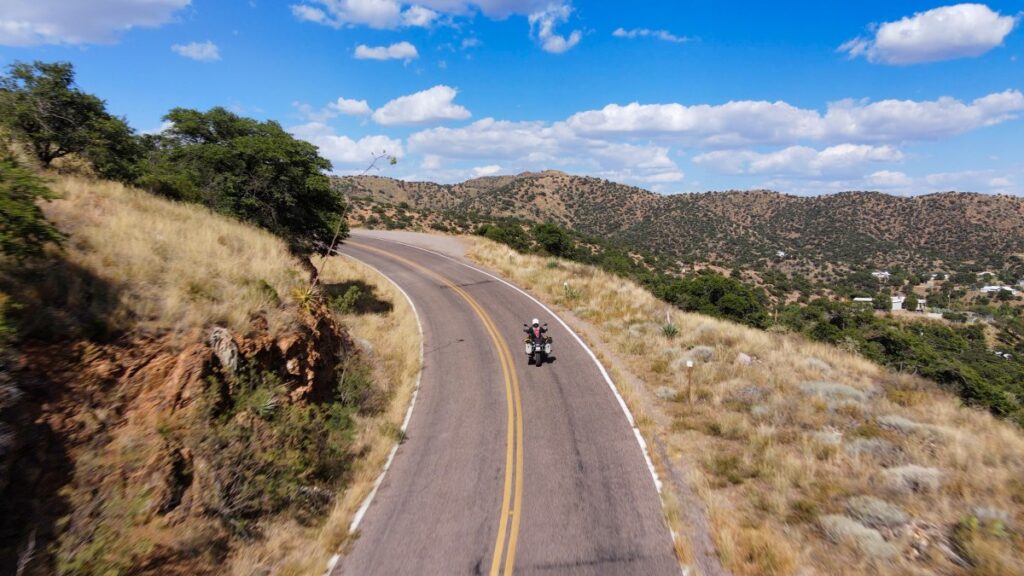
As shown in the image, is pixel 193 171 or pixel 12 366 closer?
pixel 12 366

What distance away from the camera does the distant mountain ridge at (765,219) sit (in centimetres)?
9706

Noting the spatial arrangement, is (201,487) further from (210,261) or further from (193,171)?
(193,171)

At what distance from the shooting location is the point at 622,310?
77.8ft

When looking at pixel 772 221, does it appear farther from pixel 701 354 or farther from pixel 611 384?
pixel 611 384

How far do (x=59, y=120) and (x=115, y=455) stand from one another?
14.1 metres

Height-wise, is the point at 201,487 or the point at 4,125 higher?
the point at 4,125

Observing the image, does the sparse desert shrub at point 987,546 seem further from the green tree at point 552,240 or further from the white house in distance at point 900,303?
the white house in distance at point 900,303

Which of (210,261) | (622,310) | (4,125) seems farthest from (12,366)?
(622,310)

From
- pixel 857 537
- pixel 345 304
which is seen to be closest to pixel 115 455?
pixel 857 537

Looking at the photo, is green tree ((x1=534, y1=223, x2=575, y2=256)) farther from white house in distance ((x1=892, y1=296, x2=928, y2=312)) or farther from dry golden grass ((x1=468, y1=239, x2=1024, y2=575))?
white house in distance ((x1=892, y1=296, x2=928, y2=312))

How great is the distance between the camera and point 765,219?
119 meters

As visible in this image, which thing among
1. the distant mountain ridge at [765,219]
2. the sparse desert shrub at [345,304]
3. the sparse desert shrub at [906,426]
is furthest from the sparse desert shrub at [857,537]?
the distant mountain ridge at [765,219]

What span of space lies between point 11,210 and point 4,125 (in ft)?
32.8

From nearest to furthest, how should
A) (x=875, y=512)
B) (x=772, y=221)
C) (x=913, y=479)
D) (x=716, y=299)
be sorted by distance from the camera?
(x=875, y=512)
(x=913, y=479)
(x=716, y=299)
(x=772, y=221)
